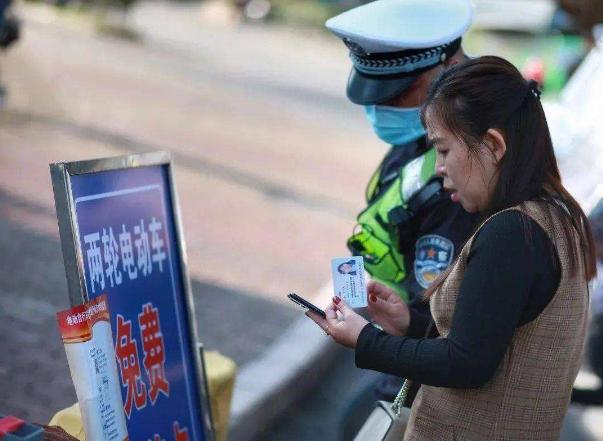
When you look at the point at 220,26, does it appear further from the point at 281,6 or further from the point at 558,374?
the point at 558,374

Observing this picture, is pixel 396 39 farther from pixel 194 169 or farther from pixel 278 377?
pixel 194 169

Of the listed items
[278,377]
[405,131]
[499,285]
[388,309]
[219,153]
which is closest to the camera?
[499,285]

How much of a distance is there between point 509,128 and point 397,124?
0.96 metres

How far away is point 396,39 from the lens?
293 cm

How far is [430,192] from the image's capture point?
2.86m

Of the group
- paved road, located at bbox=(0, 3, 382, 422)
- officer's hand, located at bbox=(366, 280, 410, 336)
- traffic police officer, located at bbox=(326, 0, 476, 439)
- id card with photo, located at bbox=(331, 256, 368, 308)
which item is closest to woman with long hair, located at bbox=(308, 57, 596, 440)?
id card with photo, located at bbox=(331, 256, 368, 308)

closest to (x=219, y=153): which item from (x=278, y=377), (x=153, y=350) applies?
(x=278, y=377)

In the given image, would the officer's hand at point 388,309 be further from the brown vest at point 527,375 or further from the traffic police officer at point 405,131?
the brown vest at point 527,375

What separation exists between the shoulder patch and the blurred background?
116cm

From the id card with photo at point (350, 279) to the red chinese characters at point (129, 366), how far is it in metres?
0.68

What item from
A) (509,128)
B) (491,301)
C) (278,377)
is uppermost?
Result: (509,128)

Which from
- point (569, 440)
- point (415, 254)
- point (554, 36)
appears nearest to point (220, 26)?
point (554, 36)

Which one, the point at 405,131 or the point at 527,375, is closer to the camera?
the point at 527,375

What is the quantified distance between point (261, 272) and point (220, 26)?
18626 mm
